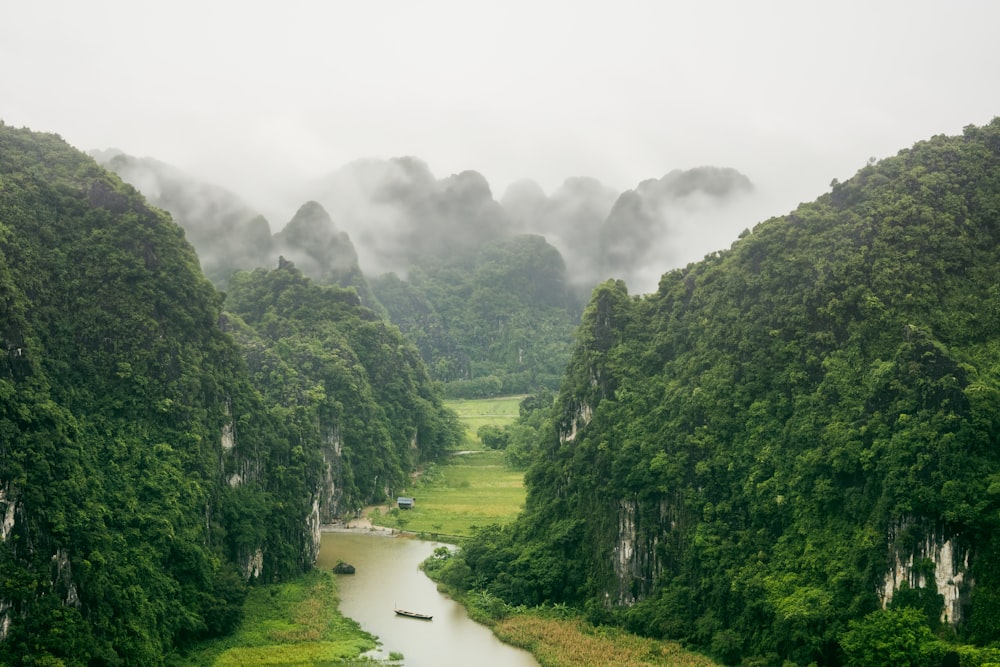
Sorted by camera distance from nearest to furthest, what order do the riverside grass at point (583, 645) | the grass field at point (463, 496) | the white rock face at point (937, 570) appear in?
the white rock face at point (937, 570) → the riverside grass at point (583, 645) → the grass field at point (463, 496)

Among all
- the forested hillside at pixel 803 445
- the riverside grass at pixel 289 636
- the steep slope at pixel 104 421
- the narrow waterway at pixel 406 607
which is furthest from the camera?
the narrow waterway at pixel 406 607

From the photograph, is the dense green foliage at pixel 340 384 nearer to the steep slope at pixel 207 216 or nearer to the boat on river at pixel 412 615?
the boat on river at pixel 412 615

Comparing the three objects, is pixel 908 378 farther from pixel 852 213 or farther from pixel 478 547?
pixel 478 547

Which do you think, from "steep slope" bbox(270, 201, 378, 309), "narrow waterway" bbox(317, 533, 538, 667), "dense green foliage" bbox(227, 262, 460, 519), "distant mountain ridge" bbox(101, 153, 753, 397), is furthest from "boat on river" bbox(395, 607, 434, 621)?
"steep slope" bbox(270, 201, 378, 309)

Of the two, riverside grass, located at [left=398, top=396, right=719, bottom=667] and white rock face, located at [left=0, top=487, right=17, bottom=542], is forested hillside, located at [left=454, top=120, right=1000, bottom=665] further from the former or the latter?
white rock face, located at [left=0, top=487, right=17, bottom=542]

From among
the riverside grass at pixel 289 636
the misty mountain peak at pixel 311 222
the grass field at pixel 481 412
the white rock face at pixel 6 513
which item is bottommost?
the riverside grass at pixel 289 636

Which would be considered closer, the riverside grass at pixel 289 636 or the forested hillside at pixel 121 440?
the forested hillside at pixel 121 440

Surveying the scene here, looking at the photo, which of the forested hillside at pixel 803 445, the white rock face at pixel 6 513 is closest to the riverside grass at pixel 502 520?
the forested hillside at pixel 803 445
